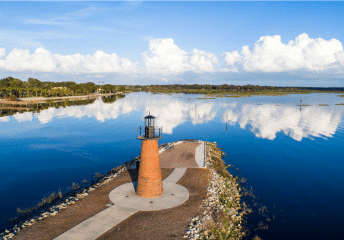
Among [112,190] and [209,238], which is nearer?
[209,238]

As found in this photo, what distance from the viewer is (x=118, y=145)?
39312 mm

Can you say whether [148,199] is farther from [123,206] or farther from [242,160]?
[242,160]

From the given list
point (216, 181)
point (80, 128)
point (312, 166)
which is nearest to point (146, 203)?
point (216, 181)

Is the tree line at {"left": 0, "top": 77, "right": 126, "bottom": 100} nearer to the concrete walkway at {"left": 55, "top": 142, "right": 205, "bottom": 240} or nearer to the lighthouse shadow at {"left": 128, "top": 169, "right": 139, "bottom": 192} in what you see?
the lighthouse shadow at {"left": 128, "top": 169, "right": 139, "bottom": 192}

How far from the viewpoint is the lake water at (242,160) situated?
59.4 feet

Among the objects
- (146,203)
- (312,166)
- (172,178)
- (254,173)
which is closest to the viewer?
(146,203)

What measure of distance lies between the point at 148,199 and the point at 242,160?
63.5 ft

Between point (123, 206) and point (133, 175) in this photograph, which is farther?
point (133, 175)

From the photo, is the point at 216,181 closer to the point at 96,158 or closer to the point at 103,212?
the point at 103,212

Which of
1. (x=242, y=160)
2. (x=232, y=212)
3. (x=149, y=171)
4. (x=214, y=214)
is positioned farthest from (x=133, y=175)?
(x=242, y=160)

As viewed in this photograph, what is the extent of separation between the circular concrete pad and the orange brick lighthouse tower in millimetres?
499

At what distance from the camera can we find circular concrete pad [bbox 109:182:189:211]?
1516cm

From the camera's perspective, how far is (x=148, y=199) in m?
16.0

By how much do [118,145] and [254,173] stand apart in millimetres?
22694
